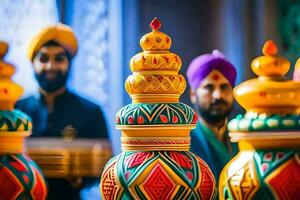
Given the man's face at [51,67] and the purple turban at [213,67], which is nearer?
the purple turban at [213,67]

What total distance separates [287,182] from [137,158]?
25cm

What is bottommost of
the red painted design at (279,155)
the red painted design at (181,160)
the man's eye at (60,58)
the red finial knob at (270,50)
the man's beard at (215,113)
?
the man's beard at (215,113)

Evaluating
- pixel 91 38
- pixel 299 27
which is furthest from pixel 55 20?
pixel 299 27

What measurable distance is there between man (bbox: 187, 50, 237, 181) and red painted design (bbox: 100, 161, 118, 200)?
877 mm

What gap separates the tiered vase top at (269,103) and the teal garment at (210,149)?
91 cm

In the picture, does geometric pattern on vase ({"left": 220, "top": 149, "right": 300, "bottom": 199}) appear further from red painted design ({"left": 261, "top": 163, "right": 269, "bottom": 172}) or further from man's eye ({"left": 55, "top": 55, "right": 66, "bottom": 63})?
man's eye ({"left": 55, "top": 55, "right": 66, "bottom": 63})

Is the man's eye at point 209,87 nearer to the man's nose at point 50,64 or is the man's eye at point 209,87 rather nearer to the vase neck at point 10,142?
the man's nose at point 50,64

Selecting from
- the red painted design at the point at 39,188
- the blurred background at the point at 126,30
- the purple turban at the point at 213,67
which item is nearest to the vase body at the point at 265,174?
the red painted design at the point at 39,188

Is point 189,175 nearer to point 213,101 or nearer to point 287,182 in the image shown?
point 287,182

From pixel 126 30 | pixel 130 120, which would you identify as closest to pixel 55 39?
pixel 126 30

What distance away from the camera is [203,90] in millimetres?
2256

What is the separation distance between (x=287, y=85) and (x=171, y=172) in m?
0.22

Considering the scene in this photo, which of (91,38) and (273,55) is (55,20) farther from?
(273,55)

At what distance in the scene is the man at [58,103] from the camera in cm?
240
